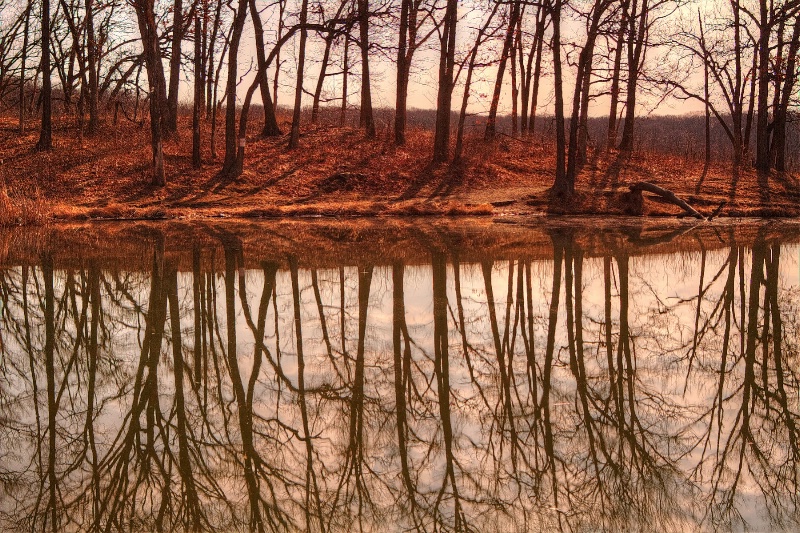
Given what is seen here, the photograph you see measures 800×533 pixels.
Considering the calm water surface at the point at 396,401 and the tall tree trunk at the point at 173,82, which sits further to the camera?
the tall tree trunk at the point at 173,82

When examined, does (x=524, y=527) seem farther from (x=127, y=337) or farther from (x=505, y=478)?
(x=127, y=337)

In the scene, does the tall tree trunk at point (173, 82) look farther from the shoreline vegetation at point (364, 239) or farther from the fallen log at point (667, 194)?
the fallen log at point (667, 194)

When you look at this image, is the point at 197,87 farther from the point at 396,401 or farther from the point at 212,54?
the point at 396,401

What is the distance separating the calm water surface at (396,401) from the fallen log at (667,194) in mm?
11881

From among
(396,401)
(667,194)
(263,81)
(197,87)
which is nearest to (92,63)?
(197,87)

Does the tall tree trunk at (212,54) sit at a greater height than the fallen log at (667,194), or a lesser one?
greater

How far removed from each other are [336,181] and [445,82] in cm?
510

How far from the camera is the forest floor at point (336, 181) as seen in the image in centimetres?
2356

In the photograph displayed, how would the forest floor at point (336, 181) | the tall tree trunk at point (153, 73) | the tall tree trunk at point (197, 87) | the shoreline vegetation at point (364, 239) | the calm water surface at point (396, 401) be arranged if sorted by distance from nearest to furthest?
the calm water surface at point (396, 401)
the shoreline vegetation at point (364, 239)
the forest floor at point (336, 181)
the tall tree trunk at point (153, 73)
the tall tree trunk at point (197, 87)

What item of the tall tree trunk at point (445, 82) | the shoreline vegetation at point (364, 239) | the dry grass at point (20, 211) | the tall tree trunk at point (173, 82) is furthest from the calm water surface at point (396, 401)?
the tall tree trunk at point (173, 82)

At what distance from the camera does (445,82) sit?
2836cm

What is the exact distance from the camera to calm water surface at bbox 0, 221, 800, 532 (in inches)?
157

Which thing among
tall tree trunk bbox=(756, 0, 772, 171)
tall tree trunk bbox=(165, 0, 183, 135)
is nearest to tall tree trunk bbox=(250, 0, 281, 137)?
tall tree trunk bbox=(165, 0, 183, 135)

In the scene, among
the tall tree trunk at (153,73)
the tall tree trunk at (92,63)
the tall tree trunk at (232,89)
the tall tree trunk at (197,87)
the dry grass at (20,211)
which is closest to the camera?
the dry grass at (20,211)
